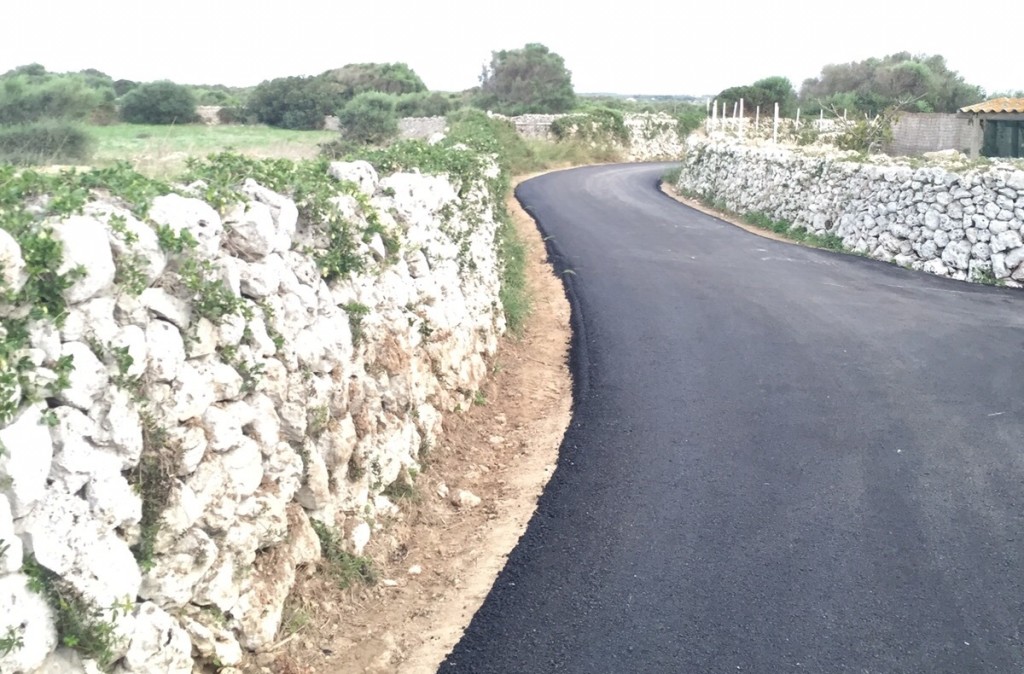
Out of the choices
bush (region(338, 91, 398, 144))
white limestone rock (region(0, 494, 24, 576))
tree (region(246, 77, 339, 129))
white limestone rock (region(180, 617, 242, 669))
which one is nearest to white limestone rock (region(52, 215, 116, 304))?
white limestone rock (region(0, 494, 24, 576))

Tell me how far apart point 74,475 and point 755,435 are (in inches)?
260

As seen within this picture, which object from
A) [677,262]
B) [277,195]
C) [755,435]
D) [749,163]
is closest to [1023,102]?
[749,163]

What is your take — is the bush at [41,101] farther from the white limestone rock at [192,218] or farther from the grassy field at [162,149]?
the white limestone rock at [192,218]

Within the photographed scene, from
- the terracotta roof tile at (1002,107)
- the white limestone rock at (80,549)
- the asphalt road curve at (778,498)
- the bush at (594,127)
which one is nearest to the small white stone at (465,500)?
the asphalt road curve at (778,498)

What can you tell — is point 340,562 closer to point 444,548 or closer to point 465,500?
point 444,548

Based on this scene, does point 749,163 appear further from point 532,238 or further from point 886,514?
point 886,514

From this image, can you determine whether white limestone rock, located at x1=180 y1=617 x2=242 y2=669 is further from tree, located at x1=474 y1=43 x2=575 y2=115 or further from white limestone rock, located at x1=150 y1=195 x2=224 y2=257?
tree, located at x1=474 y1=43 x2=575 y2=115

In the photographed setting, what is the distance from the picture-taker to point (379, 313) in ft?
26.2

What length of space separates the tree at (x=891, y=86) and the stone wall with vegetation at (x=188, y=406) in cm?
4350

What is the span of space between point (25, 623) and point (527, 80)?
63.6 metres

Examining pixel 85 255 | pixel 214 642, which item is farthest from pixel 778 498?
pixel 85 255

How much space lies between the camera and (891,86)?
2445 inches

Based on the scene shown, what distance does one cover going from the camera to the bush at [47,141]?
9.55 m

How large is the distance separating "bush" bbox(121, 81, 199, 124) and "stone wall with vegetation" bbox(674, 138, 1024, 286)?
50.1 ft
